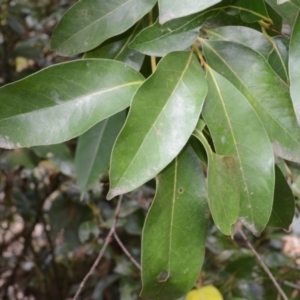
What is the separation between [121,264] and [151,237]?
652mm

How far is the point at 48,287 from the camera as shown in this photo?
4.85ft

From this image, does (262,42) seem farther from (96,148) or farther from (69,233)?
(69,233)

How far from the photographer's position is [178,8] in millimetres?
369

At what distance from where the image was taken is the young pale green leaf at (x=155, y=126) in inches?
15.5

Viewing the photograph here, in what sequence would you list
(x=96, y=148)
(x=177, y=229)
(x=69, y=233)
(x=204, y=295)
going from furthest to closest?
(x=69, y=233) → (x=96, y=148) → (x=204, y=295) → (x=177, y=229)

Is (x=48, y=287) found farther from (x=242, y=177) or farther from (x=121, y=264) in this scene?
(x=242, y=177)

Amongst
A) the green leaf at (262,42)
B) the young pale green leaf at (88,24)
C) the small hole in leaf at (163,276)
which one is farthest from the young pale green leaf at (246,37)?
the small hole in leaf at (163,276)

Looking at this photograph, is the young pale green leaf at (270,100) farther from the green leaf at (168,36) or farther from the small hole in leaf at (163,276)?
the small hole in leaf at (163,276)

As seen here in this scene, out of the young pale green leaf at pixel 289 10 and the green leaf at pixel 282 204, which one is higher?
the young pale green leaf at pixel 289 10

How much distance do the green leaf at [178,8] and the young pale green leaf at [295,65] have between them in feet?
0.30

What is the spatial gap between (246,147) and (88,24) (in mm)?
235

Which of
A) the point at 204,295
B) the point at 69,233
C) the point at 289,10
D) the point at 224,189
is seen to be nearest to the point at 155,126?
the point at 224,189

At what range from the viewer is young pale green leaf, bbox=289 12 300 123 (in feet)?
1.27

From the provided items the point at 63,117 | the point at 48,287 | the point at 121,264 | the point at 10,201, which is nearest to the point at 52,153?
the point at 121,264
